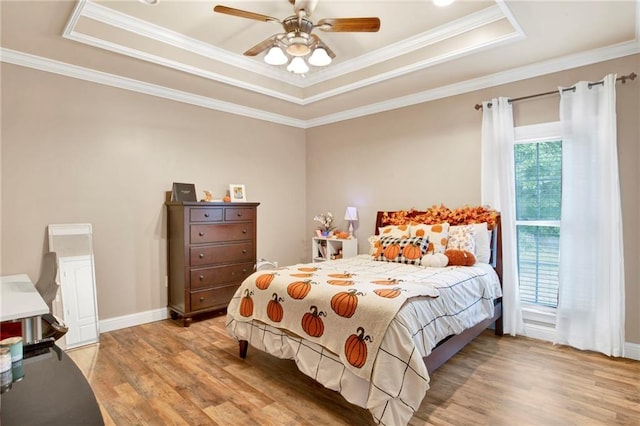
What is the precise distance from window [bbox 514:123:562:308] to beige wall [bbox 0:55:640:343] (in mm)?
252

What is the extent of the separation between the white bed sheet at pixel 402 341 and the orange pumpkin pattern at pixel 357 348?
0.30 ft

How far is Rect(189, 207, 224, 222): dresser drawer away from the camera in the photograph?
12.5 feet

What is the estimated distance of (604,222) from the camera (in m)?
2.94

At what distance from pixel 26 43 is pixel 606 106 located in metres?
4.86

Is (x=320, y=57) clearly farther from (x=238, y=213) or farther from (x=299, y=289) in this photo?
(x=238, y=213)

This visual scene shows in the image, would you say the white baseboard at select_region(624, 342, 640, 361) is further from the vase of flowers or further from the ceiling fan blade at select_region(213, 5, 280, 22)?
the ceiling fan blade at select_region(213, 5, 280, 22)

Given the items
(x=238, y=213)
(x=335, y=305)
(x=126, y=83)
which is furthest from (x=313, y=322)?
(x=126, y=83)

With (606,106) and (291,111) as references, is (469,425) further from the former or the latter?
(291,111)

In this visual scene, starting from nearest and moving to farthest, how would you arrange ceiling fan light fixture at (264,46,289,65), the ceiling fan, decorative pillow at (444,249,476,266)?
1. the ceiling fan
2. ceiling fan light fixture at (264,46,289,65)
3. decorative pillow at (444,249,476,266)

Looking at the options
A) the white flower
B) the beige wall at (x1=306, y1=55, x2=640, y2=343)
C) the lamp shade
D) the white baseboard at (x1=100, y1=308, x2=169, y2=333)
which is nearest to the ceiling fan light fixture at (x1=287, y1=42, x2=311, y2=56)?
the beige wall at (x1=306, y1=55, x2=640, y2=343)

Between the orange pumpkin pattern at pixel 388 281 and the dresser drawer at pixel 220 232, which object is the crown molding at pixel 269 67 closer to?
the dresser drawer at pixel 220 232

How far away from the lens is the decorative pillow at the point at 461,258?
3244 mm

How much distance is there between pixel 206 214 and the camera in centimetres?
391

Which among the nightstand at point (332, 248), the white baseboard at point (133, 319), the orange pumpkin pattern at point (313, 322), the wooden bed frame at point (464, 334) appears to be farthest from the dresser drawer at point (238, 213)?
the orange pumpkin pattern at point (313, 322)
